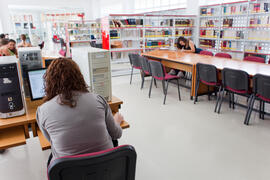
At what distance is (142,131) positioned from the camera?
2965 mm

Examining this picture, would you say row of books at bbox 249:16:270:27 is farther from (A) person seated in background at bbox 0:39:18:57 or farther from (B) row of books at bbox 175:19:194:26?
(A) person seated in background at bbox 0:39:18:57

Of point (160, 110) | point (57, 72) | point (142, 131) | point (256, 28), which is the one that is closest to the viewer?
point (57, 72)

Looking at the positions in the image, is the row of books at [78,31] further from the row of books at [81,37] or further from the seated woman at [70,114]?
the seated woman at [70,114]

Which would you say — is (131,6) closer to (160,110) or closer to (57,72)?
(160,110)

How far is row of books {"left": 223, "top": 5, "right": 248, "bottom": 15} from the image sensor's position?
595cm

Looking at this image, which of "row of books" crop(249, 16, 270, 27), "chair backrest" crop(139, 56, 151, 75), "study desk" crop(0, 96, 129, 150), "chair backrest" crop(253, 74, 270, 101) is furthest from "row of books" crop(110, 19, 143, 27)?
"study desk" crop(0, 96, 129, 150)

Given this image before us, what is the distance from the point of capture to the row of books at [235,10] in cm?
595

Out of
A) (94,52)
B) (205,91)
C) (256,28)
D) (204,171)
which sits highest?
(256,28)

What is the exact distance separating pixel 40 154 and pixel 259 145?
2.62m

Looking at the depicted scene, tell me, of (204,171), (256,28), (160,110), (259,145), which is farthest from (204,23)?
(204,171)

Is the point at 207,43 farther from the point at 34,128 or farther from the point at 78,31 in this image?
the point at 34,128

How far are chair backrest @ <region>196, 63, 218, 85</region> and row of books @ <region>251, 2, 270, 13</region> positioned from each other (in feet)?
10.5

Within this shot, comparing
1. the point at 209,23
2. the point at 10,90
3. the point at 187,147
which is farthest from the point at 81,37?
the point at 10,90

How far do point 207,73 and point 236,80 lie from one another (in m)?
0.57
